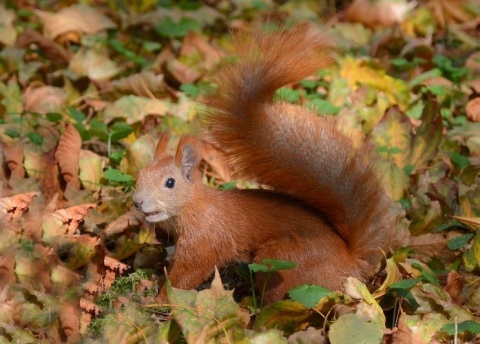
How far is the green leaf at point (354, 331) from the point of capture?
2193 mm

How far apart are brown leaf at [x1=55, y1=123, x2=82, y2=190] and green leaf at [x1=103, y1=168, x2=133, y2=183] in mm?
128

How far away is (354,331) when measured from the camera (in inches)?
87.0

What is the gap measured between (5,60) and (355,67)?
1803mm

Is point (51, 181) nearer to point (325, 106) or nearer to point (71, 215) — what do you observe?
point (71, 215)

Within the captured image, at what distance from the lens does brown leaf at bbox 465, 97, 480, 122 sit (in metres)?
3.88

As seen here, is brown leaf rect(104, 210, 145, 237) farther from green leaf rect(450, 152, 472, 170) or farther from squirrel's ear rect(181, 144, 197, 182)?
green leaf rect(450, 152, 472, 170)

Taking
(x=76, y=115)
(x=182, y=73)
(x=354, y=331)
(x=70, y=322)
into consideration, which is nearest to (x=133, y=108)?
(x=76, y=115)

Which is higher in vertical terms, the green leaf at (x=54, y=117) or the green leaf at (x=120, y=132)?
the green leaf at (x=120, y=132)

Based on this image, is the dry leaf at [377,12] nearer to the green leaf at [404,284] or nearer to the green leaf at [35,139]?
the green leaf at [35,139]

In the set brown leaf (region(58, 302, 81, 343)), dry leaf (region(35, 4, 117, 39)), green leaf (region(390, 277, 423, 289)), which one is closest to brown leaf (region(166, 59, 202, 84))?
dry leaf (region(35, 4, 117, 39))

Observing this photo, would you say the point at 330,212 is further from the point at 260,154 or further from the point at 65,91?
the point at 65,91

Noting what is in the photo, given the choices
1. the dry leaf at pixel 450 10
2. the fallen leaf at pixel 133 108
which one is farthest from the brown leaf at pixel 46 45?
the dry leaf at pixel 450 10

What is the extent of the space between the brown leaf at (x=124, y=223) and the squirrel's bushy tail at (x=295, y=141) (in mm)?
580

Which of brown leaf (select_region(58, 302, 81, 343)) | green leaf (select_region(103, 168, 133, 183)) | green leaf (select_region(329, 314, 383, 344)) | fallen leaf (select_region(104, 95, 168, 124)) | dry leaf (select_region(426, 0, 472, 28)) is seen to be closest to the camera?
green leaf (select_region(329, 314, 383, 344))
